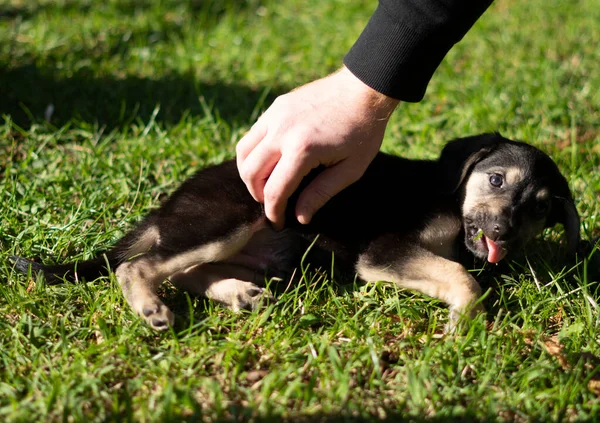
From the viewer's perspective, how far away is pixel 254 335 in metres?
2.76

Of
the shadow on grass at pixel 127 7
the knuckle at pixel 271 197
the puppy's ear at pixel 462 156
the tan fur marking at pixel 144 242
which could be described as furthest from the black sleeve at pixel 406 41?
the shadow on grass at pixel 127 7

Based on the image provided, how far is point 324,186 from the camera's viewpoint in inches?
113

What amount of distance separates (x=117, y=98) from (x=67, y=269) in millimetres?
2424

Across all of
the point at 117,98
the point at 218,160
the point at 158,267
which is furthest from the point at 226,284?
the point at 117,98

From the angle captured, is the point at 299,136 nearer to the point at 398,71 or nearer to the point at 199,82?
the point at 398,71

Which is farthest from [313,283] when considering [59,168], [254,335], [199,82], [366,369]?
[199,82]

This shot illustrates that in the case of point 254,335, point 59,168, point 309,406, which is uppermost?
point 309,406

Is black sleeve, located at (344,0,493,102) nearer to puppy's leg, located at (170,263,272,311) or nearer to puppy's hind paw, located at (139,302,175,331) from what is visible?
puppy's leg, located at (170,263,272,311)

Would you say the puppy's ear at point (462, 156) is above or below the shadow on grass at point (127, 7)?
above

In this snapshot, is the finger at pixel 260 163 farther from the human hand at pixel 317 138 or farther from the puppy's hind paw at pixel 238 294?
the puppy's hind paw at pixel 238 294

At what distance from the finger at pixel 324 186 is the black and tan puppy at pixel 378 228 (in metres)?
0.28

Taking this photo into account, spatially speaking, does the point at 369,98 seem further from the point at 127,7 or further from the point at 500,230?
the point at 127,7

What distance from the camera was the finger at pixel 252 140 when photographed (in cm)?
276

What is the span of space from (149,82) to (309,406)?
387cm
